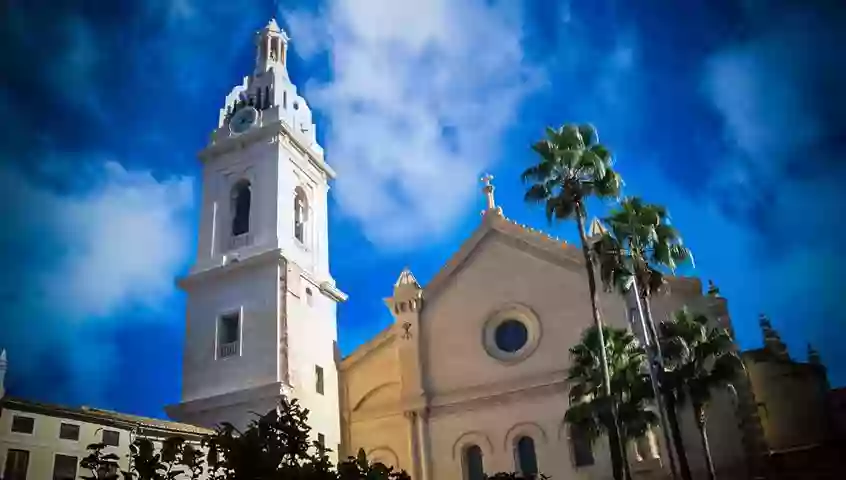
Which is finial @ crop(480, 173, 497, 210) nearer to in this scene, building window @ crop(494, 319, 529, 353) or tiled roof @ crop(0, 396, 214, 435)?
building window @ crop(494, 319, 529, 353)

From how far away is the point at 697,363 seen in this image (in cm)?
2098

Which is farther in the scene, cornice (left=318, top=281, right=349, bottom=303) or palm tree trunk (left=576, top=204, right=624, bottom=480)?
cornice (left=318, top=281, right=349, bottom=303)

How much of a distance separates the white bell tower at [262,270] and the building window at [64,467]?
20.5 ft

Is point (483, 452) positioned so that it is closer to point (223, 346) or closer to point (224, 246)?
point (223, 346)

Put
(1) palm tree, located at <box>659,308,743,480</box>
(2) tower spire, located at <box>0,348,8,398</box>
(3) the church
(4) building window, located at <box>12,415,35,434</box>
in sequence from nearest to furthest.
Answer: (2) tower spire, located at <box>0,348,8,398</box>
(4) building window, located at <box>12,415,35,434</box>
(1) palm tree, located at <box>659,308,743,480</box>
(3) the church

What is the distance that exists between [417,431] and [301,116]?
1335cm

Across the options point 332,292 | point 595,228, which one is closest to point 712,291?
point 595,228

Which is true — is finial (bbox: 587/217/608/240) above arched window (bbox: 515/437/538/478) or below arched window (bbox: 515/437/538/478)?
above

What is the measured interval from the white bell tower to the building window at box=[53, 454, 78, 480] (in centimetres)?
624

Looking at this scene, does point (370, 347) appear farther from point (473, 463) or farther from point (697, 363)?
point (697, 363)

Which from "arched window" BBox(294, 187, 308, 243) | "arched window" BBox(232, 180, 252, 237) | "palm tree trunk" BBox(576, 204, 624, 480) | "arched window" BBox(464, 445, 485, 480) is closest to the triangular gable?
"arched window" BBox(294, 187, 308, 243)

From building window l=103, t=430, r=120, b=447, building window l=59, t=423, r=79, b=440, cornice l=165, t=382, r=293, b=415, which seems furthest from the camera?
cornice l=165, t=382, r=293, b=415

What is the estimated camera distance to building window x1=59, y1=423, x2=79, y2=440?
19516mm

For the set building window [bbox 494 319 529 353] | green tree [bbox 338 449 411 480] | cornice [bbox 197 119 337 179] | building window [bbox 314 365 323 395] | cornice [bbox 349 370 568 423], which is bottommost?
green tree [bbox 338 449 411 480]
